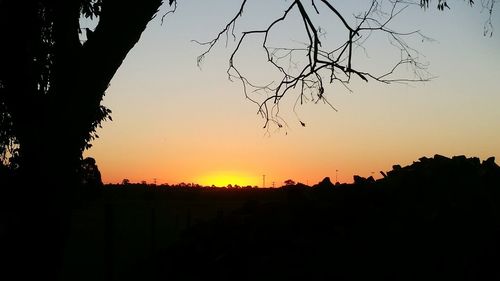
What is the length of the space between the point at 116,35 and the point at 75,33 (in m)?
0.36

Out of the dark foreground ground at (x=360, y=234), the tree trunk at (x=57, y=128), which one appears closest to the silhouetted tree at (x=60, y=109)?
the tree trunk at (x=57, y=128)

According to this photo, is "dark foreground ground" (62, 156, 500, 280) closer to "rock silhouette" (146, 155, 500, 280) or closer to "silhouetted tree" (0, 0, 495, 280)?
"rock silhouette" (146, 155, 500, 280)

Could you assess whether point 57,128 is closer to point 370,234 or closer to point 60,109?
point 60,109

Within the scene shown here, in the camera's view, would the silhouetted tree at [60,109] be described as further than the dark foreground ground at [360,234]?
No

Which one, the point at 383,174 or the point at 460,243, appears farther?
the point at 383,174

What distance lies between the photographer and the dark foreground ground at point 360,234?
7.14 m

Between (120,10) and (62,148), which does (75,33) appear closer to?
(120,10)

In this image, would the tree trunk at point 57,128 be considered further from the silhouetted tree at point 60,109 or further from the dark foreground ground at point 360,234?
the dark foreground ground at point 360,234

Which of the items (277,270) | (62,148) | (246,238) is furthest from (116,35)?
(246,238)

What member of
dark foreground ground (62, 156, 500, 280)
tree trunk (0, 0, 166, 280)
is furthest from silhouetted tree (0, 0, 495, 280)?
dark foreground ground (62, 156, 500, 280)

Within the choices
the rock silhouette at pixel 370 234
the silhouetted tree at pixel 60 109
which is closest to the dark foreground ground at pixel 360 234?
the rock silhouette at pixel 370 234

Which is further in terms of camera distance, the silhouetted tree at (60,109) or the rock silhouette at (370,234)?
the rock silhouette at (370,234)

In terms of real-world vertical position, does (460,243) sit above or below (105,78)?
below

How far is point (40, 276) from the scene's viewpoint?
8.75 ft
